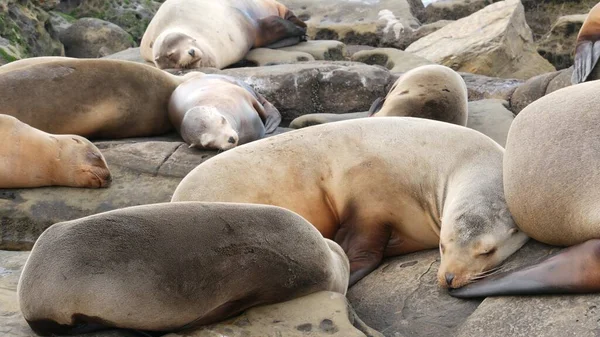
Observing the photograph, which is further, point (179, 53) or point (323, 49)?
point (323, 49)

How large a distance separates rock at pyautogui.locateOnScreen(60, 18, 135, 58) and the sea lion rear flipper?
6866mm

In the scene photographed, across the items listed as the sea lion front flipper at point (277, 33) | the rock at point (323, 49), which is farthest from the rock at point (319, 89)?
the sea lion front flipper at point (277, 33)

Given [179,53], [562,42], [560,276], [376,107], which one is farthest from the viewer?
[562,42]

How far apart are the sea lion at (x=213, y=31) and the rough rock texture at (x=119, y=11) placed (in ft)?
9.42

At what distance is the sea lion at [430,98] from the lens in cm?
608

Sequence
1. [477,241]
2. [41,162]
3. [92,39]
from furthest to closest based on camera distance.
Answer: [92,39], [41,162], [477,241]

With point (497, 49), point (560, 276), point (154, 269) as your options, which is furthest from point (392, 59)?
point (154, 269)

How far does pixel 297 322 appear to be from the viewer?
2.99 meters

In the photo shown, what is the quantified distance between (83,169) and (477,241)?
2.75 metres

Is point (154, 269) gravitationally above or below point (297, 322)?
above

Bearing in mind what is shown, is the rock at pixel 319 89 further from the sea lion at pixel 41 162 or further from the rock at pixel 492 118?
the sea lion at pixel 41 162

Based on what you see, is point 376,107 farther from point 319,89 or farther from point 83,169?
point 83,169

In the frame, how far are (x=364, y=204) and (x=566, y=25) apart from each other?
7.56 m

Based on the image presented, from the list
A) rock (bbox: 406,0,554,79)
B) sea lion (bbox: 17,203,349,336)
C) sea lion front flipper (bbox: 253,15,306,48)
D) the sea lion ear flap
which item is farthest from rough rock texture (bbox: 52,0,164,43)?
sea lion (bbox: 17,203,349,336)
